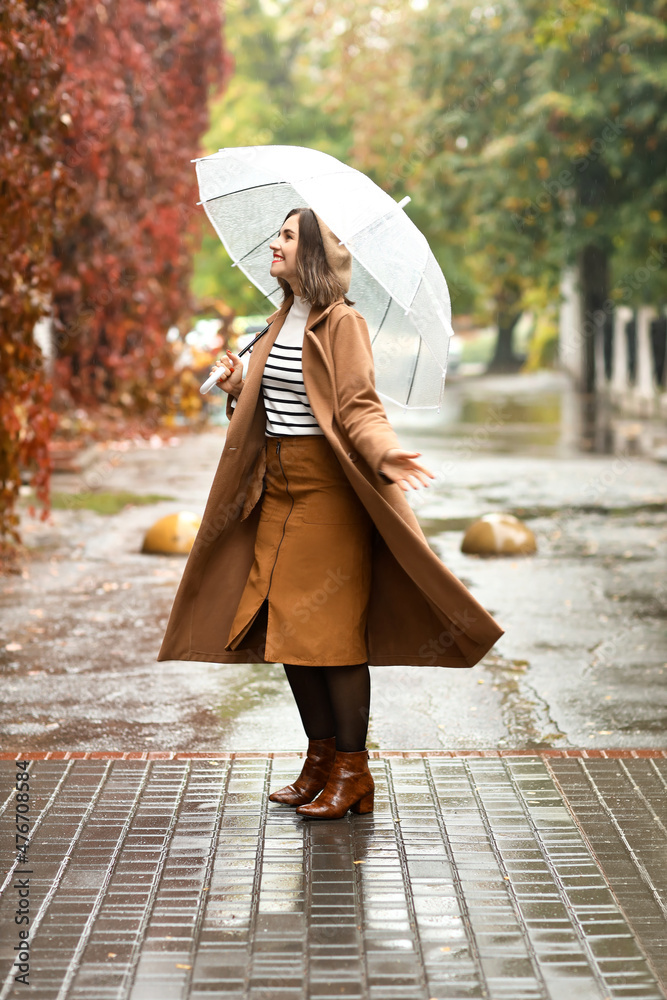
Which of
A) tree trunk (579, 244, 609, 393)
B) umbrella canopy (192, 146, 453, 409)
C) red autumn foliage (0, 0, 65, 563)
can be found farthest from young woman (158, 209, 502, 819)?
tree trunk (579, 244, 609, 393)

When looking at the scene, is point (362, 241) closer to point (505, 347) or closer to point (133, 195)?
point (133, 195)

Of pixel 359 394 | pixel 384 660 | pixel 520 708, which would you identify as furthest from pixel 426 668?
pixel 359 394

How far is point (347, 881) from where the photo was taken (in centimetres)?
399

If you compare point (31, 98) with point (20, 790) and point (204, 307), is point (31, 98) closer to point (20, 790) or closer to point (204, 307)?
point (20, 790)

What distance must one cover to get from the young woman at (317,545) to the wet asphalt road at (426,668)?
981mm

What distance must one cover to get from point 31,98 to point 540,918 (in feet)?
21.4

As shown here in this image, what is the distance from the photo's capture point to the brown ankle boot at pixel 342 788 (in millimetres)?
4477

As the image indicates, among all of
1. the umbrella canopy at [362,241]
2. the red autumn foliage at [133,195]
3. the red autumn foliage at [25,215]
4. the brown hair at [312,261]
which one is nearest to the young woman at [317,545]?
the brown hair at [312,261]

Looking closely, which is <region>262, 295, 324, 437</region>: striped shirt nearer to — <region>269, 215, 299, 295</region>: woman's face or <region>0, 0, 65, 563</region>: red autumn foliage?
<region>269, 215, 299, 295</region>: woman's face

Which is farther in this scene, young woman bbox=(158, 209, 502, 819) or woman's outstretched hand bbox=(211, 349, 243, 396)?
woman's outstretched hand bbox=(211, 349, 243, 396)

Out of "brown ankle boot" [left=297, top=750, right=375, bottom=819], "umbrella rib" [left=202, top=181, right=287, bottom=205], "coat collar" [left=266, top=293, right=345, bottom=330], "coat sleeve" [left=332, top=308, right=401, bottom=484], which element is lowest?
"brown ankle boot" [left=297, top=750, right=375, bottom=819]

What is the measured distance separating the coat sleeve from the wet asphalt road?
5.77 ft

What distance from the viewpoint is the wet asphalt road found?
5.63 meters

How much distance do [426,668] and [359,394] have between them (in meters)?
2.99
